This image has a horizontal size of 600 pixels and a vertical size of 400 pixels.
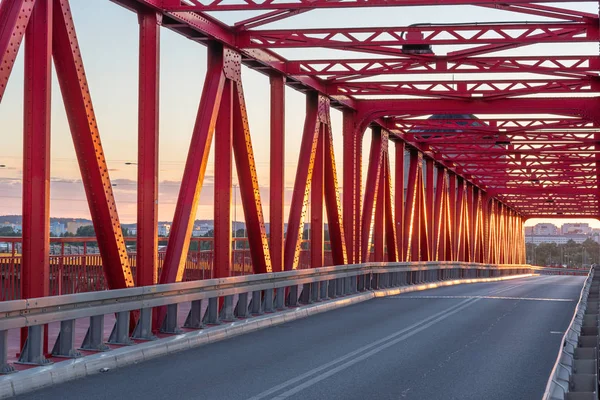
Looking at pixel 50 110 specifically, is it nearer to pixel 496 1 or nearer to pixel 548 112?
pixel 496 1

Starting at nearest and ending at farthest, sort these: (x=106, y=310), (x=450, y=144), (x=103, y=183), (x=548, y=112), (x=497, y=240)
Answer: (x=106, y=310) → (x=103, y=183) → (x=548, y=112) → (x=450, y=144) → (x=497, y=240)

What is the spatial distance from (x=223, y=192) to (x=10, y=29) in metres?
7.02

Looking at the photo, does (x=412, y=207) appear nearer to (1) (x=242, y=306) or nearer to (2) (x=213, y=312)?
(1) (x=242, y=306)

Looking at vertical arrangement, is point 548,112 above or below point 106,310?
above

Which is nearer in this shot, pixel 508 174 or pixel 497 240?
pixel 508 174

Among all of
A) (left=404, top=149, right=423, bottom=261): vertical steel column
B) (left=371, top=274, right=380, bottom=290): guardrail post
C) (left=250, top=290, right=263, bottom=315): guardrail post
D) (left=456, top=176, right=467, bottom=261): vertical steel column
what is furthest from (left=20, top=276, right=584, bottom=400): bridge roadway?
(left=456, top=176, right=467, bottom=261): vertical steel column

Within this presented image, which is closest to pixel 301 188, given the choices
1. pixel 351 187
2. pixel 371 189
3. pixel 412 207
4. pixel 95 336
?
pixel 351 187

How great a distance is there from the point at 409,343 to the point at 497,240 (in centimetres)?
7330

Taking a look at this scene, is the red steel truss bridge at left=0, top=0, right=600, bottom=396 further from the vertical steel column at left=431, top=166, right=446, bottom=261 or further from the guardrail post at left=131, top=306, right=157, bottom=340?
the vertical steel column at left=431, top=166, right=446, bottom=261

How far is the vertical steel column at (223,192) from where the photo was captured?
17.5 meters

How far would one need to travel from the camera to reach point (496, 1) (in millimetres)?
15773

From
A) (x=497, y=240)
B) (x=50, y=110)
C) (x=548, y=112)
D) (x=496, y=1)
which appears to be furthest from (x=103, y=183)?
(x=497, y=240)

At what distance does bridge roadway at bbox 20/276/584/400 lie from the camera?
9359 mm

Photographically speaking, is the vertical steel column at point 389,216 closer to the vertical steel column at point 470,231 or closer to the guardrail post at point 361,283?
the guardrail post at point 361,283
